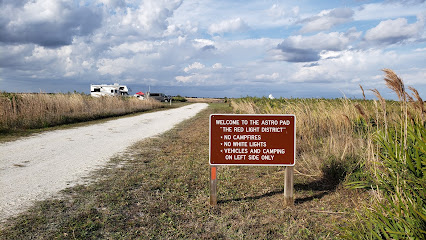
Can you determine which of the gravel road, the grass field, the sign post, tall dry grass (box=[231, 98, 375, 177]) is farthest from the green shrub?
the gravel road

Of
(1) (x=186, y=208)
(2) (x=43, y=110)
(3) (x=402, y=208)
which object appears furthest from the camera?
(2) (x=43, y=110)

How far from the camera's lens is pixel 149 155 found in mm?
8516

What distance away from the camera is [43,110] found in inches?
637

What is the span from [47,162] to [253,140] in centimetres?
516

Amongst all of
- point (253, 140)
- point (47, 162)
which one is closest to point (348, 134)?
point (253, 140)

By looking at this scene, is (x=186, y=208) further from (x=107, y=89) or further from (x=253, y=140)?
(x=107, y=89)

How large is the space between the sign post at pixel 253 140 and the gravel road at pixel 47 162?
112 inches

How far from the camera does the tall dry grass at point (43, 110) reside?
13922mm

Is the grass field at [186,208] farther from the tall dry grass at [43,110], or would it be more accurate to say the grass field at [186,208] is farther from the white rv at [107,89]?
the white rv at [107,89]

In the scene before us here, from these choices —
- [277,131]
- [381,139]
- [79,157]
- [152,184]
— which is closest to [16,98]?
[79,157]

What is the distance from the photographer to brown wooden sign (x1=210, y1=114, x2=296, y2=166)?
15.9 ft

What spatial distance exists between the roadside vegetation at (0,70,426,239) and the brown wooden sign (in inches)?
27.7

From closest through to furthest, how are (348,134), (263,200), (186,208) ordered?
(186,208) < (263,200) < (348,134)

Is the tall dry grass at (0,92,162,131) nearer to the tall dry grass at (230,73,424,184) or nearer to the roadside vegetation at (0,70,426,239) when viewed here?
the roadside vegetation at (0,70,426,239)
